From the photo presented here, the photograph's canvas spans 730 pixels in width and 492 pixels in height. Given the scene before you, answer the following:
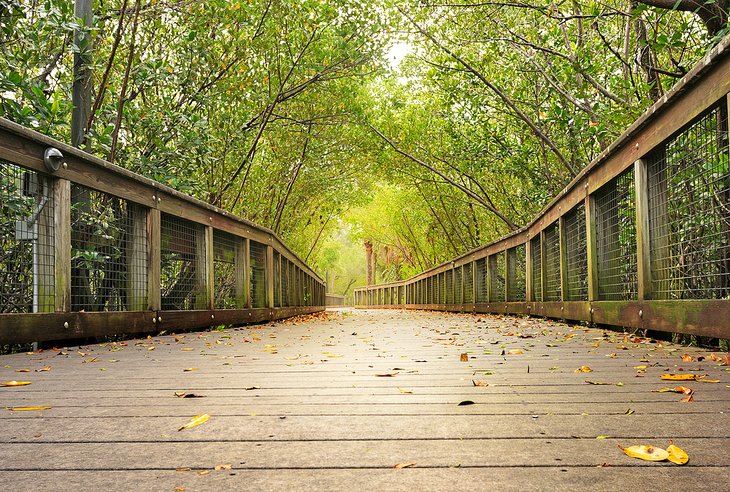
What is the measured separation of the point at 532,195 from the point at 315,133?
5.74m

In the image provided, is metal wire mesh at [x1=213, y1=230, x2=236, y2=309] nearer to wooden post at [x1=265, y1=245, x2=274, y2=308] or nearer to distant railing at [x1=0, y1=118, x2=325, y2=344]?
distant railing at [x1=0, y1=118, x2=325, y2=344]

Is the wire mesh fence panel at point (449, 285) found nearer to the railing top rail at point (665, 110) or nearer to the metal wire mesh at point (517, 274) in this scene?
the metal wire mesh at point (517, 274)

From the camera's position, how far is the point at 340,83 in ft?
39.7

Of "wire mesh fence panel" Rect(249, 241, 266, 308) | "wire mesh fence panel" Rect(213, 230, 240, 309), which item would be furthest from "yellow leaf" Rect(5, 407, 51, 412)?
"wire mesh fence panel" Rect(249, 241, 266, 308)

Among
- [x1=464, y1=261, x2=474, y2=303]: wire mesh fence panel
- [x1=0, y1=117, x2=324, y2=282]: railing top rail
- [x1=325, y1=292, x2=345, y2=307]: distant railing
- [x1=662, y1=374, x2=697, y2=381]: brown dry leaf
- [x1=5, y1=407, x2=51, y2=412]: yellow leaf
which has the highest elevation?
[x1=0, y1=117, x2=324, y2=282]: railing top rail

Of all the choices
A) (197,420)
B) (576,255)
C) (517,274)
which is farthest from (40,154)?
(517,274)

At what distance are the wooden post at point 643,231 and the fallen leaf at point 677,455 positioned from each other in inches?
122

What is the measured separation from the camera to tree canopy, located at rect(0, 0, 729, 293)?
19.5ft

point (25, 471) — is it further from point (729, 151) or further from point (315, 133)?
point (315, 133)

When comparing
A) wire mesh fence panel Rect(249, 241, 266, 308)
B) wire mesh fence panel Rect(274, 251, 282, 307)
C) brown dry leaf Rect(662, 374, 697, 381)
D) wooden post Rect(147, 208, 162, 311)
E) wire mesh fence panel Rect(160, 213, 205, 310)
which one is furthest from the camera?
wire mesh fence panel Rect(274, 251, 282, 307)

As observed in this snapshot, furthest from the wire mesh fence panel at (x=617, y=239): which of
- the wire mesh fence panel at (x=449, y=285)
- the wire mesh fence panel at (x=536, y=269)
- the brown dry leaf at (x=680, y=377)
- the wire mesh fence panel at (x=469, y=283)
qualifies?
the wire mesh fence panel at (x=449, y=285)

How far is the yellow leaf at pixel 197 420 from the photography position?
1.83 meters

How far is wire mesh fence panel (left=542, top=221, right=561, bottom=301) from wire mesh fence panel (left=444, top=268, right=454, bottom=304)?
7895 mm

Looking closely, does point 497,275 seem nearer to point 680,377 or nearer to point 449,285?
point 449,285
